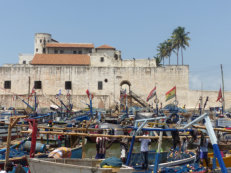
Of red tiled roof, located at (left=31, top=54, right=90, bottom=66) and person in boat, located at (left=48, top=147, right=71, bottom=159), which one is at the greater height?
red tiled roof, located at (left=31, top=54, right=90, bottom=66)

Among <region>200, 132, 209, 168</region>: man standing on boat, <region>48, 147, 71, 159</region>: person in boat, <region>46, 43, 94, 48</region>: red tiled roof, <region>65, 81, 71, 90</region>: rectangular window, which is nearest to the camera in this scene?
<region>48, 147, 71, 159</region>: person in boat

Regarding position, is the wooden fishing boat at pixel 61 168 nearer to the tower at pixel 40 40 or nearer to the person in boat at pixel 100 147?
the person in boat at pixel 100 147

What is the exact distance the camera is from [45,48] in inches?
2441

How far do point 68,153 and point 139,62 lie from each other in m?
42.7

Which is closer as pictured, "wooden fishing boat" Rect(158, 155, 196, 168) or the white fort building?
"wooden fishing boat" Rect(158, 155, 196, 168)

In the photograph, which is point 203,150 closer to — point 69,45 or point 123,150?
point 123,150

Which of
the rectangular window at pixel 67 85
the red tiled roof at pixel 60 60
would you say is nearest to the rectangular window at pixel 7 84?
the red tiled roof at pixel 60 60

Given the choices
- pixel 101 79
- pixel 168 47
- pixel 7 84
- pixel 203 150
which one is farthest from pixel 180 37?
pixel 203 150

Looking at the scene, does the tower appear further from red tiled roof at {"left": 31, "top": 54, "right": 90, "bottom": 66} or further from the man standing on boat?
the man standing on boat

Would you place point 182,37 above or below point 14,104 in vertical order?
above

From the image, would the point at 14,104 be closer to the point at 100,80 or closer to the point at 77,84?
the point at 77,84

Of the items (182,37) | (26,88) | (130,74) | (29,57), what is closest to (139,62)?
(130,74)

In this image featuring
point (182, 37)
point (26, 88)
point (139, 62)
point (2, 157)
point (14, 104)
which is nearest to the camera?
point (2, 157)

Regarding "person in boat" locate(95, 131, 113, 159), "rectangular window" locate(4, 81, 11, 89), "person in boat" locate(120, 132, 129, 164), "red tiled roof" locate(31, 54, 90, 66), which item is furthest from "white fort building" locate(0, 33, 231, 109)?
"person in boat" locate(95, 131, 113, 159)
